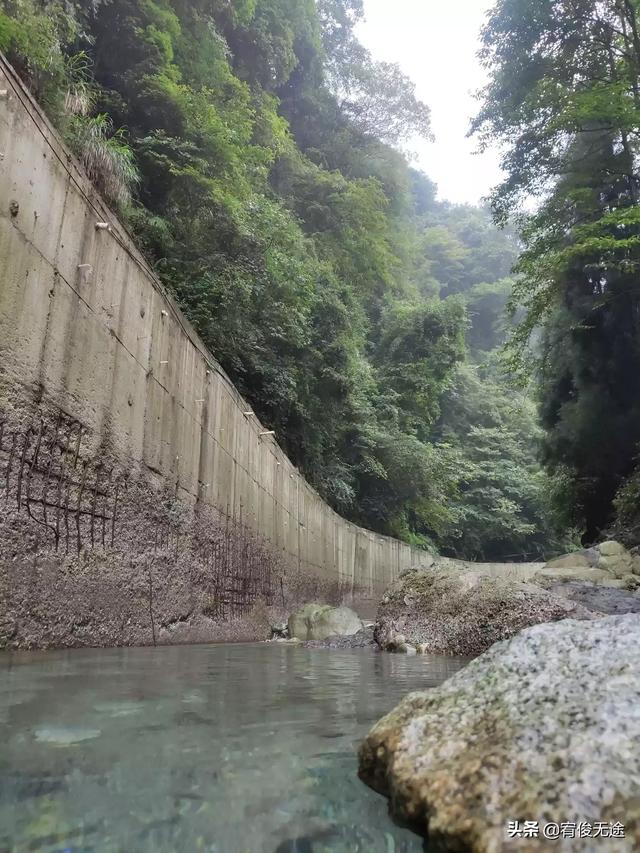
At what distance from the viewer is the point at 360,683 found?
300 cm

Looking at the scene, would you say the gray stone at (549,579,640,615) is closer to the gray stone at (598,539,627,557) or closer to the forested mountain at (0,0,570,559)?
the gray stone at (598,539,627,557)

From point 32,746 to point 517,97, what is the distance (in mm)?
18585

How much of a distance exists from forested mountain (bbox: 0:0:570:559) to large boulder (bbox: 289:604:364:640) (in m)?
4.19

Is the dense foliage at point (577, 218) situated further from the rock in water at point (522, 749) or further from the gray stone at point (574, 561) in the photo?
the rock in water at point (522, 749)

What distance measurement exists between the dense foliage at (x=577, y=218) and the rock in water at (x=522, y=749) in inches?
509

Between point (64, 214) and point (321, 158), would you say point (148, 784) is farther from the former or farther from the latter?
point (321, 158)

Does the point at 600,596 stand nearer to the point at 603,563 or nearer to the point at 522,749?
the point at 603,563

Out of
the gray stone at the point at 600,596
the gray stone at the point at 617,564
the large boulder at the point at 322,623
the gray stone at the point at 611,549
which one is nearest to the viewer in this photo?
the large boulder at the point at 322,623

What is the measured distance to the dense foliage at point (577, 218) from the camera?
45.1 feet

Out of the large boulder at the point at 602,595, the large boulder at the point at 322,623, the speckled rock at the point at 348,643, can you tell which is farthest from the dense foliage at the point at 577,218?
the speckled rock at the point at 348,643

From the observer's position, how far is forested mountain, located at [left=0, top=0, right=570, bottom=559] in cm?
848

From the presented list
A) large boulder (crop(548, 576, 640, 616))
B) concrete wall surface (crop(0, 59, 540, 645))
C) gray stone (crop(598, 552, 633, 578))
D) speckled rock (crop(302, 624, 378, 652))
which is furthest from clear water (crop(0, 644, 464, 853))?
gray stone (crop(598, 552, 633, 578))

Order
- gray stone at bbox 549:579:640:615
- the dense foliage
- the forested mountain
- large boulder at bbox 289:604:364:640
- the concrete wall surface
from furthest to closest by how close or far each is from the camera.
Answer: the dense foliage, the forested mountain, gray stone at bbox 549:579:640:615, large boulder at bbox 289:604:364:640, the concrete wall surface

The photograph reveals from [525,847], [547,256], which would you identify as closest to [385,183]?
[547,256]
